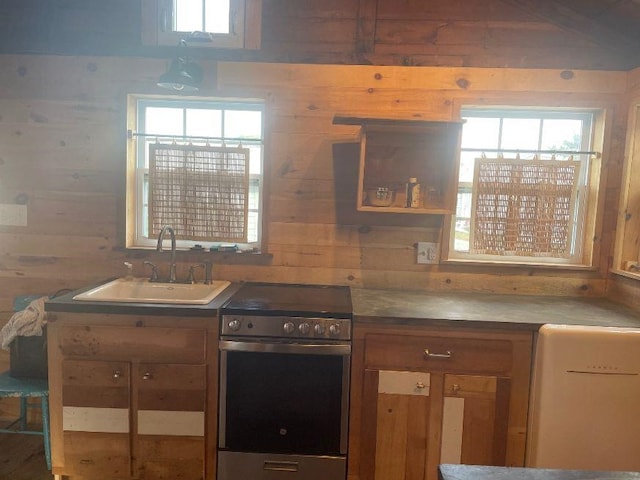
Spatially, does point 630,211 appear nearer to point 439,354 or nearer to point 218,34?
point 439,354

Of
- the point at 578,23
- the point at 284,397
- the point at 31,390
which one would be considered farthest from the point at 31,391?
the point at 578,23

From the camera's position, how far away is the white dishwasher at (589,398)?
1702 mm

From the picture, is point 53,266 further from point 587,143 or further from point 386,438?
point 587,143

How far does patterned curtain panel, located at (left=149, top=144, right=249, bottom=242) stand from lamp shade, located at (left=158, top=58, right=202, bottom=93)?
35 cm

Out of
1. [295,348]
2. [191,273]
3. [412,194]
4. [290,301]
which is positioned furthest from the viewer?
[191,273]

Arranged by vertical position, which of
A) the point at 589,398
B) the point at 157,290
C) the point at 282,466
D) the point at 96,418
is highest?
the point at 157,290

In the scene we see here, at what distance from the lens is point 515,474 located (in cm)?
85

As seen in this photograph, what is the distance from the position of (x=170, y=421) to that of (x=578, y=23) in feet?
9.43

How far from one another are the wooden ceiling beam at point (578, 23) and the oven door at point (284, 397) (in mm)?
2059

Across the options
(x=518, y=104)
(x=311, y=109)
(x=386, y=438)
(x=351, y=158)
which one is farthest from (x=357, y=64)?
(x=386, y=438)

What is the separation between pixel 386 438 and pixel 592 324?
3.38 ft

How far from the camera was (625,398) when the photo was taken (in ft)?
5.61

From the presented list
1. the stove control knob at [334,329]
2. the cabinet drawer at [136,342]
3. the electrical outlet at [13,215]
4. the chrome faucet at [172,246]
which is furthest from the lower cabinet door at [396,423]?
the electrical outlet at [13,215]

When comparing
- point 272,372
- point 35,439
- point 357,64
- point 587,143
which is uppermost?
point 357,64
